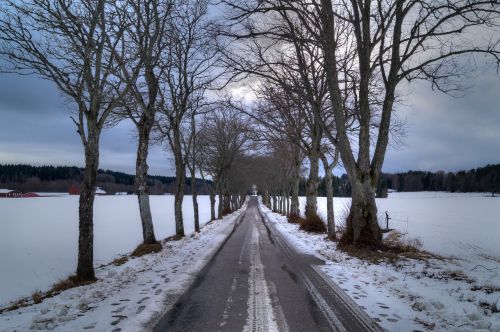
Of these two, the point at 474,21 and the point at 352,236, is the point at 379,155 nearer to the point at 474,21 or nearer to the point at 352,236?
the point at 352,236

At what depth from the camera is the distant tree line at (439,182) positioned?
10688 cm

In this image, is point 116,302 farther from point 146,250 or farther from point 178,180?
point 178,180

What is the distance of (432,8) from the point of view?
10.5 meters

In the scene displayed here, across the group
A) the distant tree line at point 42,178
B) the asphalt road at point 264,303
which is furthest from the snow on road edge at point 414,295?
the distant tree line at point 42,178

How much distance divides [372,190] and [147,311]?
8.67 meters

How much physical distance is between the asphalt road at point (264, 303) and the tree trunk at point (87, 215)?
280cm

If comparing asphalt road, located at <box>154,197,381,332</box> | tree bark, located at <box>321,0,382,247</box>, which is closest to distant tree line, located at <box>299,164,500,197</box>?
tree bark, located at <box>321,0,382,247</box>

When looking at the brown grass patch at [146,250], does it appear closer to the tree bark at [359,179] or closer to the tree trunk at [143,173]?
the tree trunk at [143,173]

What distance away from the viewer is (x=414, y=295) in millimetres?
7039

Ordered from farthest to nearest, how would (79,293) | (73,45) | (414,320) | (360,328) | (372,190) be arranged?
(372,190), (73,45), (79,293), (414,320), (360,328)

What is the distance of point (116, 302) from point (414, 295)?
17.7ft

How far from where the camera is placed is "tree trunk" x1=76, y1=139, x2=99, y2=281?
363 inches

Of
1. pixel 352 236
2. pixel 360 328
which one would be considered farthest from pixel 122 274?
pixel 352 236

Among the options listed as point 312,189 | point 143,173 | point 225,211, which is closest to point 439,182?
point 225,211
